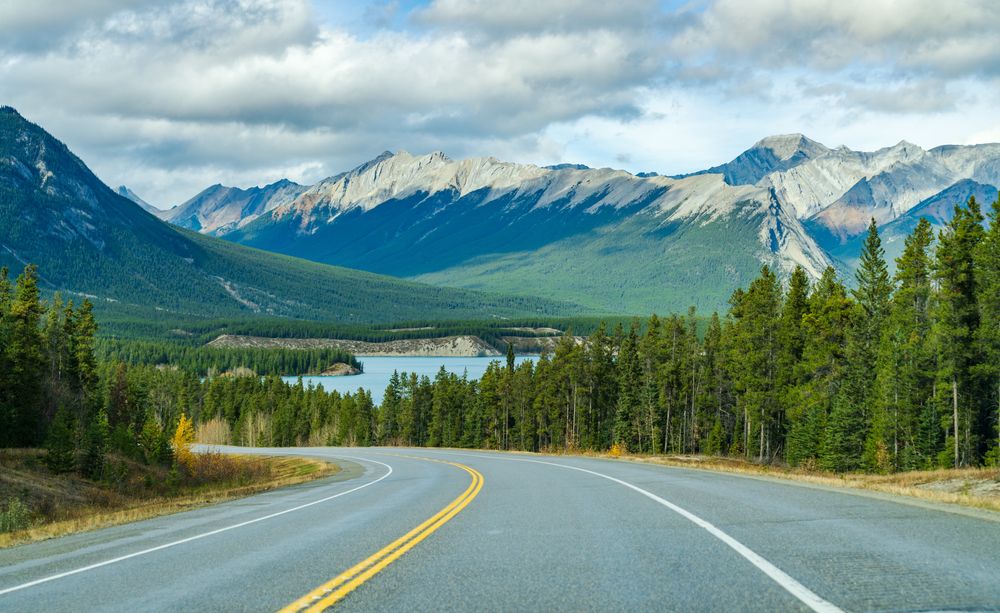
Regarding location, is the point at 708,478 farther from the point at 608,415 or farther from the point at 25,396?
the point at 608,415

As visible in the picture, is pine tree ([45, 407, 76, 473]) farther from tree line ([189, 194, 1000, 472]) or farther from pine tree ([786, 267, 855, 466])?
pine tree ([786, 267, 855, 466])

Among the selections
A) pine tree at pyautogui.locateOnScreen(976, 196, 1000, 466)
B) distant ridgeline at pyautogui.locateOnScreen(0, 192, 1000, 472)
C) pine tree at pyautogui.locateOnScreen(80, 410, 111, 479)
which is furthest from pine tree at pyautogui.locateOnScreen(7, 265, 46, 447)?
pine tree at pyautogui.locateOnScreen(976, 196, 1000, 466)

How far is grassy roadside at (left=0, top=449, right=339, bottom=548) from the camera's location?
19250 mm

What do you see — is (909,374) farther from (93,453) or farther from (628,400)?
(93,453)

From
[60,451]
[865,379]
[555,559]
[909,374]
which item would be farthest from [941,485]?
[60,451]

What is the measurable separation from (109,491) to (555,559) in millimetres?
35775

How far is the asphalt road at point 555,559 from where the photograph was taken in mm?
7129

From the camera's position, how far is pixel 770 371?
57312 mm

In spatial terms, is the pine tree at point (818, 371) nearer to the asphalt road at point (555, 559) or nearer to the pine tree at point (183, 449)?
the asphalt road at point (555, 559)

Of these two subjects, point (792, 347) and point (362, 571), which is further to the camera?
point (792, 347)

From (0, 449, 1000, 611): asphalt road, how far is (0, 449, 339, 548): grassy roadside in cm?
398

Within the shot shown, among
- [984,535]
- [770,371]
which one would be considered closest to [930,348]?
[770,371]

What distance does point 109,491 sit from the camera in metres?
38.1

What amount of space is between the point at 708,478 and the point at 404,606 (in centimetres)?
1722
